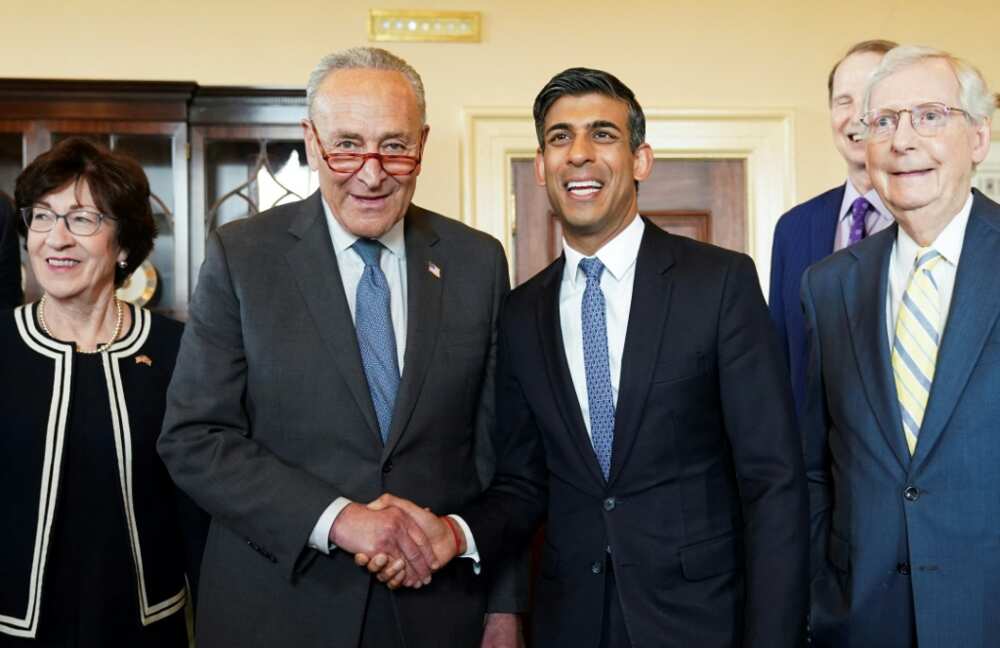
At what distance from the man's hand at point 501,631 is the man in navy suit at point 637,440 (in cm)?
8

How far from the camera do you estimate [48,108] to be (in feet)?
14.1

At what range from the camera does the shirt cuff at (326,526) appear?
6.00ft

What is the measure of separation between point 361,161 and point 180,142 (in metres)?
2.64

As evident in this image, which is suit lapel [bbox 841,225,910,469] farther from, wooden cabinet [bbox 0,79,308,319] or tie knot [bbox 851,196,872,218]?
wooden cabinet [bbox 0,79,308,319]

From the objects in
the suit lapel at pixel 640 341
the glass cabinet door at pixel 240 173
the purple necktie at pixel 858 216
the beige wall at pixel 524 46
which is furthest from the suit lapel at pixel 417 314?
the beige wall at pixel 524 46

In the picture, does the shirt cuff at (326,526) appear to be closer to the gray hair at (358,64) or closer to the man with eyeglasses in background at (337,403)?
the man with eyeglasses in background at (337,403)

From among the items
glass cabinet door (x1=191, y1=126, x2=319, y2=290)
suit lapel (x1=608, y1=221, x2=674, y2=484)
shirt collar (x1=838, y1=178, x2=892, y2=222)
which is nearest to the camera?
suit lapel (x1=608, y1=221, x2=674, y2=484)

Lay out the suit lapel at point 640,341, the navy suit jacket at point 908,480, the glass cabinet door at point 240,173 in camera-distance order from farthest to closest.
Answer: the glass cabinet door at point 240,173 < the suit lapel at point 640,341 < the navy suit jacket at point 908,480

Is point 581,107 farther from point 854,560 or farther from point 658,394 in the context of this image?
point 854,560

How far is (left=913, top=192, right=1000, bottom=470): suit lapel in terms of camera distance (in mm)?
1797

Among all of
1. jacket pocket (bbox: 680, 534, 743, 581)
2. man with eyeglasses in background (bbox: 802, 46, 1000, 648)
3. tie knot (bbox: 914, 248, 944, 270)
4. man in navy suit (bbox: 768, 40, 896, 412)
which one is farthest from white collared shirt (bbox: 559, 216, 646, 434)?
man in navy suit (bbox: 768, 40, 896, 412)

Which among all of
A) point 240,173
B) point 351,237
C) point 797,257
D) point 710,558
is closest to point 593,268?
point 351,237

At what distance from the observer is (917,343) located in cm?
190

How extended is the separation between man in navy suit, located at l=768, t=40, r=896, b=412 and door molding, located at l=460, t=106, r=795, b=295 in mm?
2057
